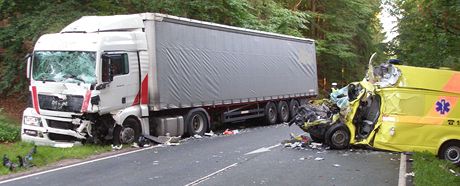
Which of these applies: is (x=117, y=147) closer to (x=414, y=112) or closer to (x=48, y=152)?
(x=48, y=152)

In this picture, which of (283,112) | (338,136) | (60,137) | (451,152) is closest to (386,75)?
(338,136)

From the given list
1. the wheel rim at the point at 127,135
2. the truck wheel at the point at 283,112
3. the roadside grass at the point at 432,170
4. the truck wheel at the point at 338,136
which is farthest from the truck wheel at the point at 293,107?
the roadside grass at the point at 432,170

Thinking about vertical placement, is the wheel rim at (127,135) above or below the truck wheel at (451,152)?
above

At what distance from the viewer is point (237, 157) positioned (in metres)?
11.2

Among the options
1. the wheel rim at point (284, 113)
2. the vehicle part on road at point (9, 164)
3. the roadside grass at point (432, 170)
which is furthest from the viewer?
the wheel rim at point (284, 113)

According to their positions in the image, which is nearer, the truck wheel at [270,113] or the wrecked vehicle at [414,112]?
the wrecked vehicle at [414,112]

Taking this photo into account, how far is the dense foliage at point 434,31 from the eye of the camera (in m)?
15.8

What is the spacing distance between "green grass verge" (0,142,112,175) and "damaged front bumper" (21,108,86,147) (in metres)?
0.33

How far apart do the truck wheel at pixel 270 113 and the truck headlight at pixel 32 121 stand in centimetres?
988

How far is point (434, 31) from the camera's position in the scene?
17.3m

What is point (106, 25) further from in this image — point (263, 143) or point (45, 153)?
point (263, 143)

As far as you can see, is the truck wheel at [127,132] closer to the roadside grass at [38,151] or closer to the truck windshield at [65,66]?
the roadside grass at [38,151]

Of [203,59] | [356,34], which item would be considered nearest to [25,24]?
[203,59]

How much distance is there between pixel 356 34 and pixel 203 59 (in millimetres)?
25434
